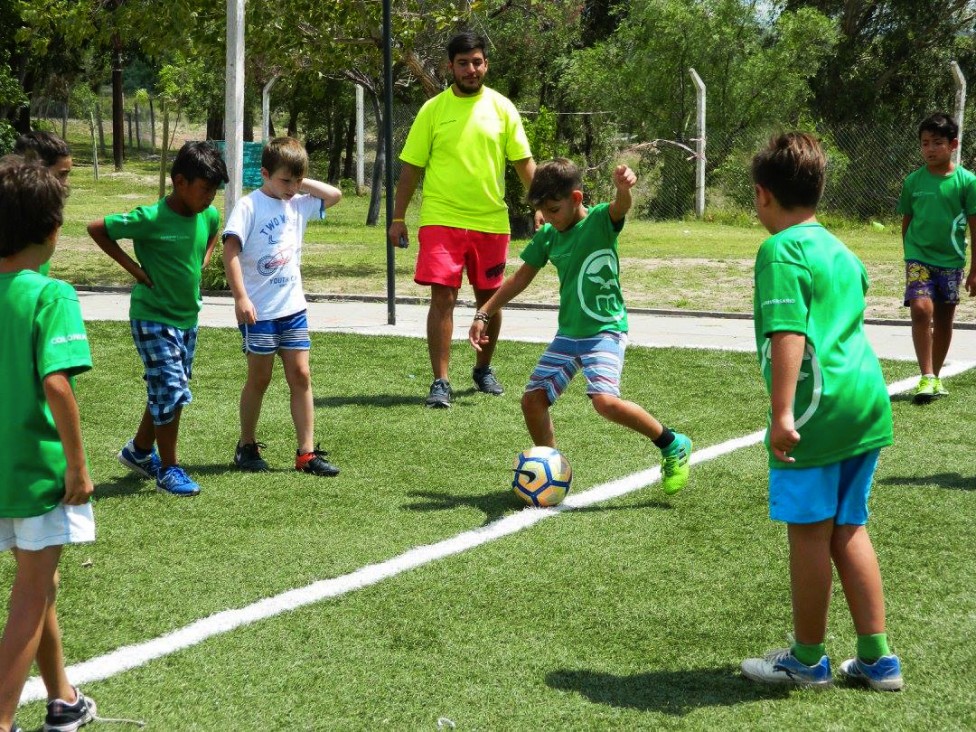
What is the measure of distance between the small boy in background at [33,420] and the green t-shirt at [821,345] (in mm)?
1956

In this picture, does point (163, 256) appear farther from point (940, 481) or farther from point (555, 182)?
point (940, 481)

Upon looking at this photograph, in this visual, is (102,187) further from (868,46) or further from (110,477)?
(110,477)

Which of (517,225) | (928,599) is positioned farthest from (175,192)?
(517,225)

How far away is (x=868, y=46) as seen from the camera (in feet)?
114

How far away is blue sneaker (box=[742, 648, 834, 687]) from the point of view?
380 cm

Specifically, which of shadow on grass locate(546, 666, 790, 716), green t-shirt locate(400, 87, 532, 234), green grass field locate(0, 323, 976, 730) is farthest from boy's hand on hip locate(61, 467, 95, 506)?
green t-shirt locate(400, 87, 532, 234)

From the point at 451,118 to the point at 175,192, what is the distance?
2879mm

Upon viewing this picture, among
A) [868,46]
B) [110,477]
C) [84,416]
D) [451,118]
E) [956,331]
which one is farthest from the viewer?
[868,46]

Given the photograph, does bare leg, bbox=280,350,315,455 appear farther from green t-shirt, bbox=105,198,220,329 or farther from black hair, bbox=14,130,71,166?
black hair, bbox=14,130,71,166

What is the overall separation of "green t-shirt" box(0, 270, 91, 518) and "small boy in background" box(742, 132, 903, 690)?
1954 mm

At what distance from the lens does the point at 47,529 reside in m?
3.39

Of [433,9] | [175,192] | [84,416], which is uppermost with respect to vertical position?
[433,9]

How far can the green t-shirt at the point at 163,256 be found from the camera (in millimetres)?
6012

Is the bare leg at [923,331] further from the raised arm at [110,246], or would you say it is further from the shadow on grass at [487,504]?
the raised arm at [110,246]
